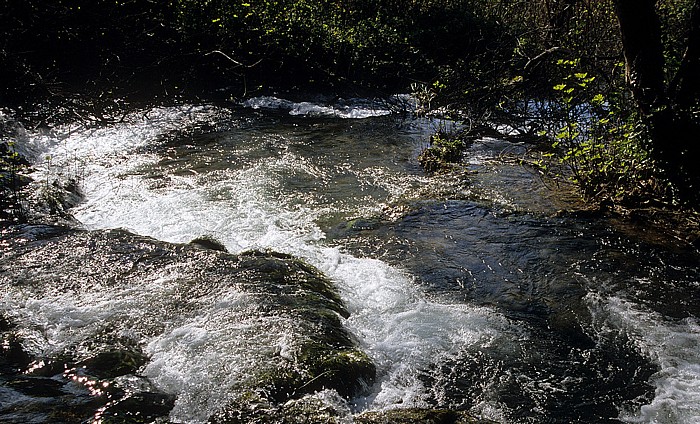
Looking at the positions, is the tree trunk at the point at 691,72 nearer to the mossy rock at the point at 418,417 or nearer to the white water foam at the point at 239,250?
the white water foam at the point at 239,250

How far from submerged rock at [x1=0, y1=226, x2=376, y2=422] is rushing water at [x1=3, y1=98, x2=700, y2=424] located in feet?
0.25

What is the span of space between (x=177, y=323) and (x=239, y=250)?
6.76ft

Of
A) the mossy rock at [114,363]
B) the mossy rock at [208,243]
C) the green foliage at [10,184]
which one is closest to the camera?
the mossy rock at [114,363]

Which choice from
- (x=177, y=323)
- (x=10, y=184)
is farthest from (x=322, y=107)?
(x=177, y=323)

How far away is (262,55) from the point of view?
14.8 m

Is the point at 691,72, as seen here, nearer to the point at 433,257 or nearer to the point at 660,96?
the point at 660,96

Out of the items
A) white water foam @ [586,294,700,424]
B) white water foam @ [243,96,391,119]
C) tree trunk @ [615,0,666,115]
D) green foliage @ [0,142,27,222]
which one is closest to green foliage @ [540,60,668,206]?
tree trunk @ [615,0,666,115]

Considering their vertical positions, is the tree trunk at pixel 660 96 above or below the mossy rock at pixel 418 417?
above

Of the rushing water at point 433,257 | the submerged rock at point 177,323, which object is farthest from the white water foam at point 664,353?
the submerged rock at point 177,323

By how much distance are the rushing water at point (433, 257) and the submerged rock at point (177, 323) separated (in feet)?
0.25

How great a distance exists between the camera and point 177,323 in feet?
16.2

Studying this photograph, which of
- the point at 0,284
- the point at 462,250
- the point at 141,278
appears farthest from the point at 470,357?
the point at 0,284

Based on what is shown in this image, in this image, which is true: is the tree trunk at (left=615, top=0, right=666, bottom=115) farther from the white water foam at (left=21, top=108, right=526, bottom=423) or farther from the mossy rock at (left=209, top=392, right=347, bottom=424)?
the mossy rock at (left=209, top=392, right=347, bottom=424)

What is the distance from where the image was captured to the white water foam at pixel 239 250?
441 centimetres
